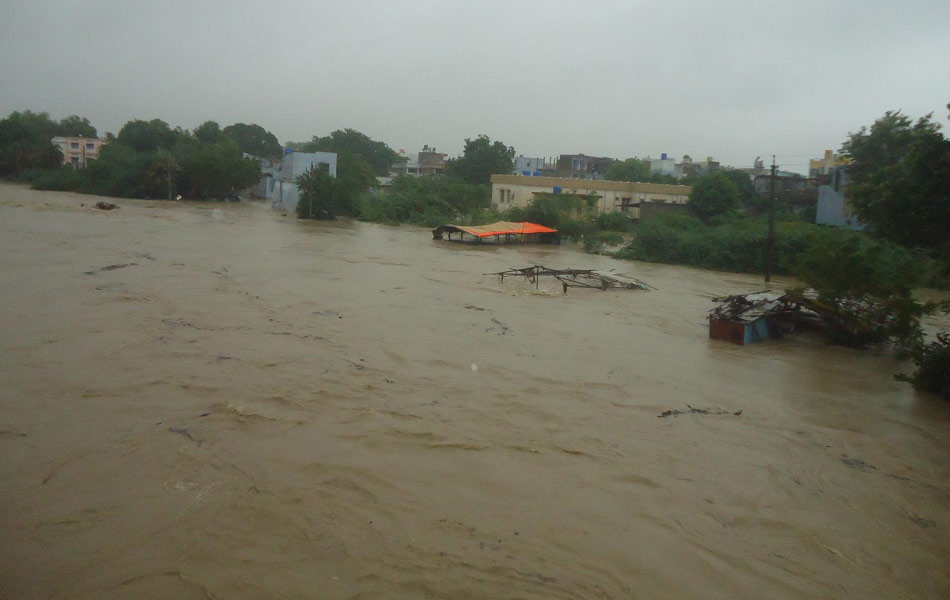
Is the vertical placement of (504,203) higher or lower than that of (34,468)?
higher

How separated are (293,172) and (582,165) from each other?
31.3 meters

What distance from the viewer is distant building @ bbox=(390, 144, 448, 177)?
249 feet

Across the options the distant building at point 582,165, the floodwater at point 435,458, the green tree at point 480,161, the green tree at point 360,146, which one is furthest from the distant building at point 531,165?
the floodwater at point 435,458

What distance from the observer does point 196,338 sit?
955cm

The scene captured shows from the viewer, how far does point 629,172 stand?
58.2m

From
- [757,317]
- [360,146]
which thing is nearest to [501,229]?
[757,317]

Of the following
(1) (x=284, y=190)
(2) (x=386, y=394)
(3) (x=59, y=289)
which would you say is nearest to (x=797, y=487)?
(2) (x=386, y=394)

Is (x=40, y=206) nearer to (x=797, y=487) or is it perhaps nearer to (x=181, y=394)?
(x=181, y=394)

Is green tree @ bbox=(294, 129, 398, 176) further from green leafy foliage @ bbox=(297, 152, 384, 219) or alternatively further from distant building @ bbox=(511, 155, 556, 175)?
green leafy foliage @ bbox=(297, 152, 384, 219)

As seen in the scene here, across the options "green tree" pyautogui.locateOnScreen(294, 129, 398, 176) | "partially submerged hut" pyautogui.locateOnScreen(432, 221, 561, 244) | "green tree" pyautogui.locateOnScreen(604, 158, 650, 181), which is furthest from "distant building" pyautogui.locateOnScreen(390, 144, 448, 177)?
"partially submerged hut" pyautogui.locateOnScreen(432, 221, 561, 244)

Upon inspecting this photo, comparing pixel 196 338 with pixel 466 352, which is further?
pixel 466 352

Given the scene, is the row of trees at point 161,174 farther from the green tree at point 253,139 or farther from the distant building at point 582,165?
the green tree at point 253,139

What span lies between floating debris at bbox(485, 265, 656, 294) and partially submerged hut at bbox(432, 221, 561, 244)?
11.1 m

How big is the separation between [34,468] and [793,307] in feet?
44.8
